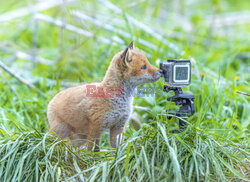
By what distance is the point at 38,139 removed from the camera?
8.78ft

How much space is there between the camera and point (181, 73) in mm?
2627

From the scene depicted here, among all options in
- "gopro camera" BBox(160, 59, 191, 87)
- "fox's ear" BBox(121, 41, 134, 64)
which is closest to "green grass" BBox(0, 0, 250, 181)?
"gopro camera" BBox(160, 59, 191, 87)

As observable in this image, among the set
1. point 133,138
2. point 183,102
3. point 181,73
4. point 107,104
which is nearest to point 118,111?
point 107,104

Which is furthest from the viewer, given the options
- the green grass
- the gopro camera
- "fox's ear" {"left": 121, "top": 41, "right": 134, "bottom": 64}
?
"fox's ear" {"left": 121, "top": 41, "right": 134, "bottom": 64}

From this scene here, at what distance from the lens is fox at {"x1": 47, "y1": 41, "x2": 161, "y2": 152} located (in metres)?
3.00

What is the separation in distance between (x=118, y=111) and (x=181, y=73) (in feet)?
2.70

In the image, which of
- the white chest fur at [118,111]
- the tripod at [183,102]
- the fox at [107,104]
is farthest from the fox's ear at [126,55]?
the tripod at [183,102]

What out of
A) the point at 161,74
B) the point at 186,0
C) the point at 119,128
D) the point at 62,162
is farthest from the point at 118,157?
the point at 186,0

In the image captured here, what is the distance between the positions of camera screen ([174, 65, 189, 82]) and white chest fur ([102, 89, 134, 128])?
2.28 ft

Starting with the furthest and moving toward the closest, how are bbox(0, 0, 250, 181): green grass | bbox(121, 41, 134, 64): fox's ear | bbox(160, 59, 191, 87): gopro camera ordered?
bbox(121, 41, 134, 64): fox's ear < bbox(160, 59, 191, 87): gopro camera < bbox(0, 0, 250, 181): green grass

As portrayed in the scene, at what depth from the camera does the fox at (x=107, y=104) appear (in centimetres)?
300

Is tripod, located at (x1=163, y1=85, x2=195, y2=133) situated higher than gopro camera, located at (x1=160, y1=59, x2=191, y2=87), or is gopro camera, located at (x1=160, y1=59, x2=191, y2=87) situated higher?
gopro camera, located at (x1=160, y1=59, x2=191, y2=87)

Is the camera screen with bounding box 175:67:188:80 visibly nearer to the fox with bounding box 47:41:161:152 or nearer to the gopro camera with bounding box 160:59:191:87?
the gopro camera with bounding box 160:59:191:87

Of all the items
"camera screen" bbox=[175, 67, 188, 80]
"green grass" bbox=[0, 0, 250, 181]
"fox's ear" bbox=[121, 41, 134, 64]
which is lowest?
"green grass" bbox=[0, 0, 250, 181]
